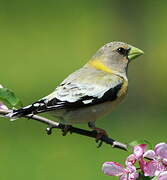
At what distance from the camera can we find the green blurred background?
8.68 metres

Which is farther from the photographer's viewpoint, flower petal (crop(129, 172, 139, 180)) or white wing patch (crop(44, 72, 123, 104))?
white wing patch (crop(44, 72, 123, 104))

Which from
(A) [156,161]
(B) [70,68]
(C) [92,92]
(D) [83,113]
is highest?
(A) [156,161]

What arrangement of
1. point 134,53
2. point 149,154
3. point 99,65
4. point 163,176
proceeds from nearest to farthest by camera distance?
point 163,176
point 149,154
point 134,53
point 99,65

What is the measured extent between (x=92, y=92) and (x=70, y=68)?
1055cm

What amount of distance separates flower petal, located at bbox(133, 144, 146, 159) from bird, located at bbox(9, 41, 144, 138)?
654 millimetres

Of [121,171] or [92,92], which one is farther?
[92,92]

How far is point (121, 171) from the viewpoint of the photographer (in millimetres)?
3098

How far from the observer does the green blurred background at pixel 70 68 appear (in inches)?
342

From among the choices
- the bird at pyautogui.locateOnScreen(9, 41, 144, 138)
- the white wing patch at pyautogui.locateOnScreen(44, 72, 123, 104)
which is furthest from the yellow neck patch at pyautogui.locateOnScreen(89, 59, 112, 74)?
the white wing patch at pyautogui.locateOnScreen(44, 72, 123, 104)

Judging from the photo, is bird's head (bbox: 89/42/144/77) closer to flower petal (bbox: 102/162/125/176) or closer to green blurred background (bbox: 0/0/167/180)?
flower petal (bbox: 102/162/125/176)

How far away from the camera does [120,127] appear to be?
10422 mm

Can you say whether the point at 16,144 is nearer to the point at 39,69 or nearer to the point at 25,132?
the point at 25,132

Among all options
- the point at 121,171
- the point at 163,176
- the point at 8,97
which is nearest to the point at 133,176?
the point at 121,171

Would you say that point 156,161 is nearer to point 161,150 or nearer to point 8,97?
point 161,150
